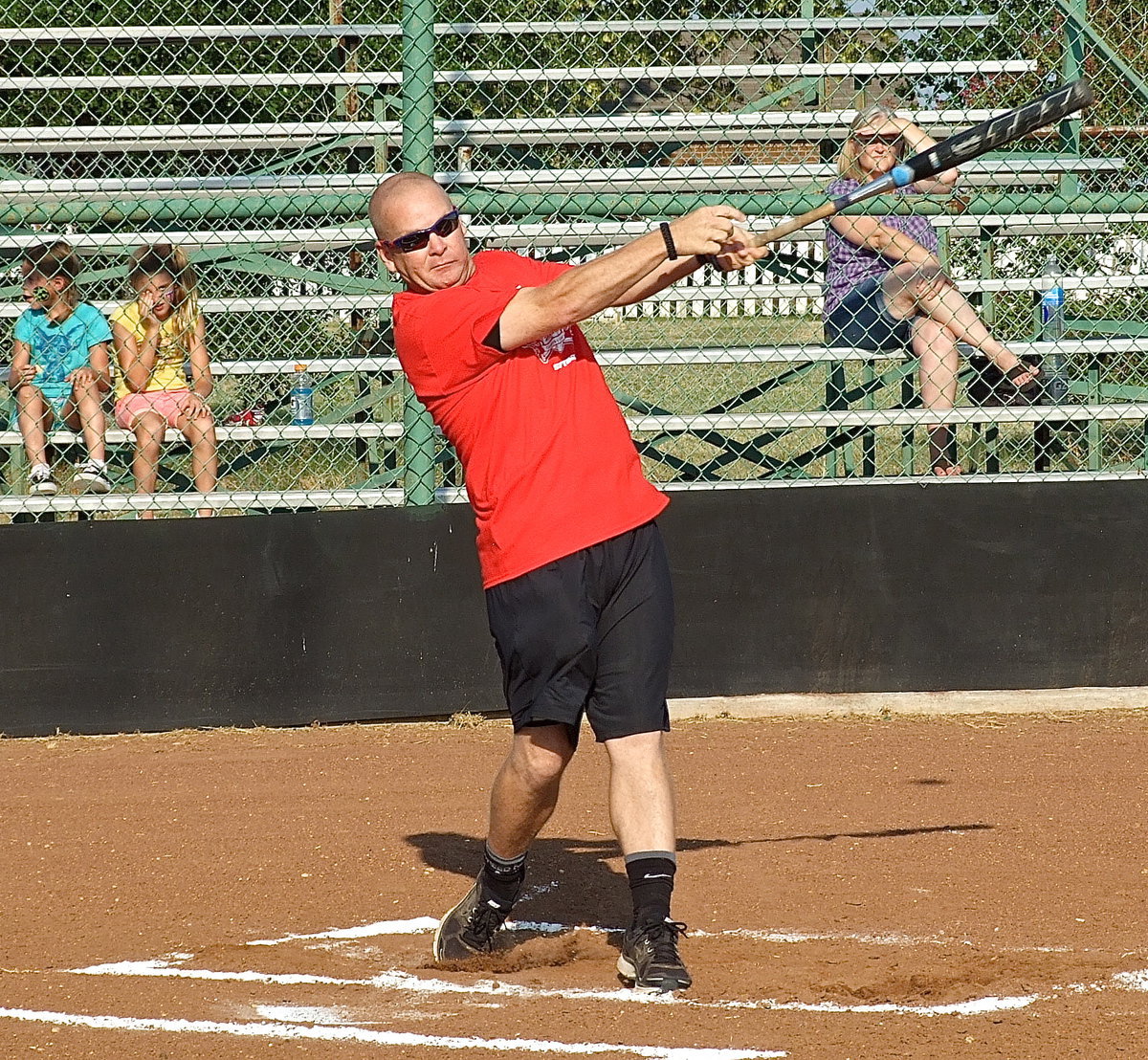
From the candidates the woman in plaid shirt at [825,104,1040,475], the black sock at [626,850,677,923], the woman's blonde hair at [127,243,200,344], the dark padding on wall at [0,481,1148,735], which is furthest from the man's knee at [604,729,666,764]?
the woman's blonde hair at [127,243,200,344]

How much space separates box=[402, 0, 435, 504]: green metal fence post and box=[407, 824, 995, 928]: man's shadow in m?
2.00

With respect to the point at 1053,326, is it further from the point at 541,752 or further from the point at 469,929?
the point at 469,929

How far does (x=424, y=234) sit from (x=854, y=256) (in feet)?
13.4

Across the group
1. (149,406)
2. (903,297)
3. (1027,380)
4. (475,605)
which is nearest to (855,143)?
(903,297)

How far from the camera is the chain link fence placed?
286 inches

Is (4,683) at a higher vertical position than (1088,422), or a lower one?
lower

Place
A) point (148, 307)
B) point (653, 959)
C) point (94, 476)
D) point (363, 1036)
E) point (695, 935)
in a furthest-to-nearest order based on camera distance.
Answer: point (148, 307) < point (94, 476) < point (695, 935) < point (653, 959) < point (363, 1036)

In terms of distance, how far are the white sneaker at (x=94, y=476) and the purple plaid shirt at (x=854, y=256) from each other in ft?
11.3

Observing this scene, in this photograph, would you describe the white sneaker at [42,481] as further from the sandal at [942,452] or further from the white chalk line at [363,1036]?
the sandal at [942,452]

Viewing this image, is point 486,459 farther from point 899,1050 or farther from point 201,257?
point 201,257

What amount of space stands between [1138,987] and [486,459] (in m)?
1.99

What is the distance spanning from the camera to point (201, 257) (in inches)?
303

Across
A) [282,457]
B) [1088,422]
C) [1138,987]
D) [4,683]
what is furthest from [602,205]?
[1138,987]

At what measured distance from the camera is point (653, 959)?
3793 mm
